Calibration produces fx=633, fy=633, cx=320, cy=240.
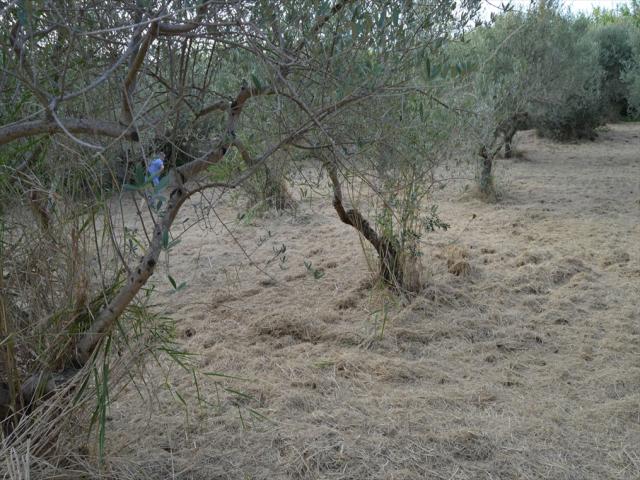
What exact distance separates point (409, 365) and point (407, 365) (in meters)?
0.01

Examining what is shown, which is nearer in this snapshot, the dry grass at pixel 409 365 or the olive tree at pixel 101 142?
the olive tree at pixel 101 142

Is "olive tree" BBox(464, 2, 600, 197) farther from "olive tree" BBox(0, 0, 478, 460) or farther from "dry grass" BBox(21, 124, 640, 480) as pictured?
"olive tree" BBox(0, 0, 478, 460)

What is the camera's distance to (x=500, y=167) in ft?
34.3

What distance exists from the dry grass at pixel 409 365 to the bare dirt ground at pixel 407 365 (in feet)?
0.03

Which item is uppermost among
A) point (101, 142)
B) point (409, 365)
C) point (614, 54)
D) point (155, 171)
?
point (614, 54)

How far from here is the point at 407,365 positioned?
370 centimetres

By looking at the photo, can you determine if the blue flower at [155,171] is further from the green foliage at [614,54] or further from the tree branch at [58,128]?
the green foliage at [614,54]

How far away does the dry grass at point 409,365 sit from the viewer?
9.01 feet

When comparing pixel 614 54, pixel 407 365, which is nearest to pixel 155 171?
pixel 407 365

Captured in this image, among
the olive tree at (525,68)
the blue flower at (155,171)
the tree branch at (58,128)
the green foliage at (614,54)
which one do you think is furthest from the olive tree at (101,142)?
the green foliage at (614,54)

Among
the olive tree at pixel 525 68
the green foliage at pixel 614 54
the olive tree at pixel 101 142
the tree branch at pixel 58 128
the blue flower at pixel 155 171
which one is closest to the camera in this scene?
the blue flower at pixel 155 171

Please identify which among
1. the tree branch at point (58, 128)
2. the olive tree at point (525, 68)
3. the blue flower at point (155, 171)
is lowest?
the blue flower at point (155, 171)

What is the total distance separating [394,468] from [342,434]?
0.32m

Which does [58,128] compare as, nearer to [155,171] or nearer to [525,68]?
[155,171]
